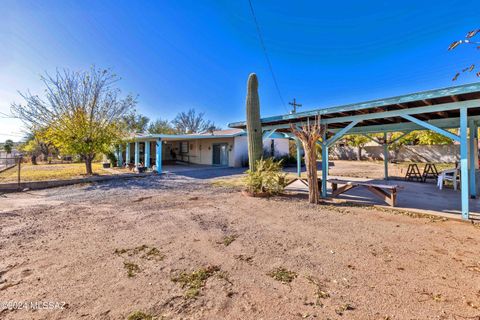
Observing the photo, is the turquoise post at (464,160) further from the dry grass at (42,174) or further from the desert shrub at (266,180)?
the dry grass at (42,174)

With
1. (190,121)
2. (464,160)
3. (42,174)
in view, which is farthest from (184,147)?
(190,121)

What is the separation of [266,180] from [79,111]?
11.5 m

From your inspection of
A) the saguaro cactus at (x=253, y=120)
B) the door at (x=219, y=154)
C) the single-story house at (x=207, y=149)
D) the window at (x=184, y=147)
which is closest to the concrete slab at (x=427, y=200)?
the saguaro cactus at (x=253, y=120)

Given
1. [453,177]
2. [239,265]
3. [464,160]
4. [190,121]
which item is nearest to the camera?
[239,265]

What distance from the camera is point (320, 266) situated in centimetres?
293

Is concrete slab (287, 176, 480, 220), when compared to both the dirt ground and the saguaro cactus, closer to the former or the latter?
the dirt ground

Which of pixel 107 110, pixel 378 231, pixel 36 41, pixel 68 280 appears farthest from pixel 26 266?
pixel 107 110

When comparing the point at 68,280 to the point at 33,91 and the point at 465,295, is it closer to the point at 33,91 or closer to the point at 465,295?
the point at 465,295

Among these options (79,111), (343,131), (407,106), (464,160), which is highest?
(79,111)

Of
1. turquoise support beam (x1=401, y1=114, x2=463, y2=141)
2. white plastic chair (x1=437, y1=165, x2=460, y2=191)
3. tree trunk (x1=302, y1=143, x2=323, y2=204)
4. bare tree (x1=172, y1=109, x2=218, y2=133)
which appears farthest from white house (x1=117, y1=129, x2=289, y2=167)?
bare tree (x1=172, y1=109, x2=218, y2=133)

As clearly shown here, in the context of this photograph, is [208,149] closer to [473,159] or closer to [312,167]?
[312,167]

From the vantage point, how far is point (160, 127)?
3866 centimetres

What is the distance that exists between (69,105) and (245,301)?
15.0m

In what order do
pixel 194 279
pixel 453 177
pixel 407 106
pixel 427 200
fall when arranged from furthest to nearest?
pixel 453 177 → pixel 427 200 → pixel 407 106 → pixel 194 279
